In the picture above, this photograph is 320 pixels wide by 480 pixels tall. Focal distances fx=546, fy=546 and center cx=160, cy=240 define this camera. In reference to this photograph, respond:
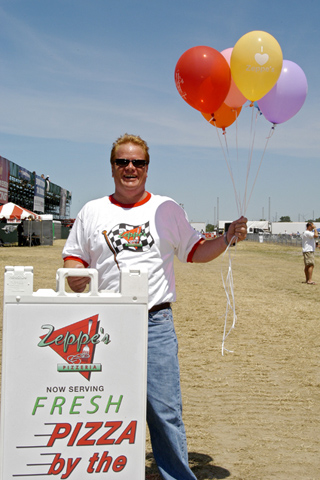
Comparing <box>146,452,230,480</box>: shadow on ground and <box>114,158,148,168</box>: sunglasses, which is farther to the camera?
<box>146,452,230,480</box>: shadow on ground

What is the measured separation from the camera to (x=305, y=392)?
5.19 meters

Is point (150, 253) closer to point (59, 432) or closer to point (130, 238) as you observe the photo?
point (130, 238)

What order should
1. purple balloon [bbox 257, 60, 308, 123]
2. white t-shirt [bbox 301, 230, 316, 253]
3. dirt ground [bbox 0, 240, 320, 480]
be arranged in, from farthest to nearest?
white t-shirt [bbox 301, 230, 316, 253], purple balloon [bbox 257, 60, 308, 123], dirt ground [bbox 0, 240, 320, 480]

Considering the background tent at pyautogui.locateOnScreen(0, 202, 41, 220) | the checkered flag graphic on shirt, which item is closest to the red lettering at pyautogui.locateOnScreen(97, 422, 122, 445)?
the checkered flag graphic on shirt

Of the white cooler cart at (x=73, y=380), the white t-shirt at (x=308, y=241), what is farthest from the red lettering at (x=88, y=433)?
the white t-shirt at (x=308, y=241)

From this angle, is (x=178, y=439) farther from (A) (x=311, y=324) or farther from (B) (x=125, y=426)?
(A) (x=311, y=324)

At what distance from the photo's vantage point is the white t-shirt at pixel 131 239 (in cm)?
281

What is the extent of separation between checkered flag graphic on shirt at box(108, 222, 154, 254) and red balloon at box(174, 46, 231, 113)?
145 centimetres

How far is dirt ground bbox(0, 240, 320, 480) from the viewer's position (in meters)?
3.71

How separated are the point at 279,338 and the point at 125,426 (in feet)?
18.6

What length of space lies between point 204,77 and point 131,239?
1.54 metres

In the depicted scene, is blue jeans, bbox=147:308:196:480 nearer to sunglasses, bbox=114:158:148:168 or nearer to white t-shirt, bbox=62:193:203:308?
white t-shirt, bbox=62:193:203:308

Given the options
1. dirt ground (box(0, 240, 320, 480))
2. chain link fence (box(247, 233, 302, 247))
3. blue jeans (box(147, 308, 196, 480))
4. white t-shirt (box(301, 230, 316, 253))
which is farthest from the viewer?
chain link fence (box(247, 233, 302, 247))

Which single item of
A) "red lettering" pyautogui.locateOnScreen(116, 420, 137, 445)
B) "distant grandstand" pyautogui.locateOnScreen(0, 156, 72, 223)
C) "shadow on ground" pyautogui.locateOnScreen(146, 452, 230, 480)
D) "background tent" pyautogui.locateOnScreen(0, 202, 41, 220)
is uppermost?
"distant grandstand" pyautogui.locateOnScreen(0, 156, 72, 223)
